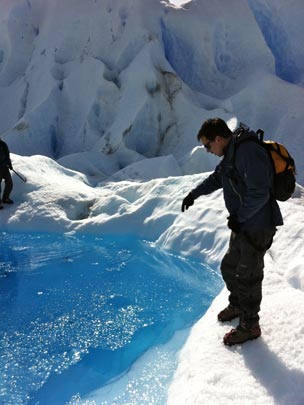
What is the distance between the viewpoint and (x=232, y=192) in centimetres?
260

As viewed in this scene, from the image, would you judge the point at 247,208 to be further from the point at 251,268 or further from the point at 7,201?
the point at 7,201

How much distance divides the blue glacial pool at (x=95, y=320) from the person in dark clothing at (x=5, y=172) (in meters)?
2.12

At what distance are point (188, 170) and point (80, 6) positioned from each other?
36.0 ft

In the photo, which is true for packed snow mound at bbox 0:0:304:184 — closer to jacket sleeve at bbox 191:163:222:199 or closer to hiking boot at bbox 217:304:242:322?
jacket sleeve at bbox 191:163:222:199

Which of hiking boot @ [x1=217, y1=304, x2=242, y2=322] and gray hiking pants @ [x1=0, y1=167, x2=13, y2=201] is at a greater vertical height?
hiking boot @ [x1=217, y1=304, x2=242, y2=322]

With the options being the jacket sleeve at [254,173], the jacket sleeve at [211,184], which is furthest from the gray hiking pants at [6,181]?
the jacket sleeve at [254,173]

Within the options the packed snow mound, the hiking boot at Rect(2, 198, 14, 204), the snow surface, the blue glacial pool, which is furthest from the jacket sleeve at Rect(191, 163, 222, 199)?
the packed snow mound

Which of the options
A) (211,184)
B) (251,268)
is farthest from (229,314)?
(211,184)

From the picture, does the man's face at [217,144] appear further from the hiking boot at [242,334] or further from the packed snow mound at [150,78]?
the packed snow mound at [150,78]

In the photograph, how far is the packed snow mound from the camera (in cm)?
1470

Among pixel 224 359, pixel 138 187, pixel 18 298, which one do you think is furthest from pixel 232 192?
pixel 138 187

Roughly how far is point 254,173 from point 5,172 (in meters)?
6.99

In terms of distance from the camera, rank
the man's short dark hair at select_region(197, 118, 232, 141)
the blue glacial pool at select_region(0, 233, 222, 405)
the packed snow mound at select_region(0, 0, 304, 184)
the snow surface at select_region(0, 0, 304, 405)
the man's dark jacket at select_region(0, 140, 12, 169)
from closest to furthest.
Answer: the man's short dark hair at select_region(197, 118, 232, 141) < the blue glacial pool at select_region(0, 233, 222, 405) < the man's dark jacket at select_region(0, 140, 12, 169) < the snow surface at select_region(0, 0, 304, 405) < the packed snow mound at select_region(0, 0, 304, 184)

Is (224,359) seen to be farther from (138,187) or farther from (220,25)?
(220,25)
